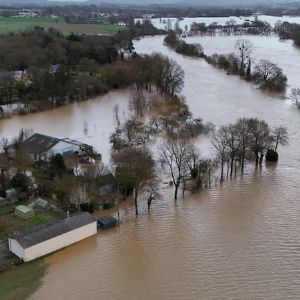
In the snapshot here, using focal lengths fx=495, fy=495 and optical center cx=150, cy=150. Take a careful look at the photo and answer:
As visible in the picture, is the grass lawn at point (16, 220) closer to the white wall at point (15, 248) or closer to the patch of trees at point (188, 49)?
the white wall at point (15, 248)

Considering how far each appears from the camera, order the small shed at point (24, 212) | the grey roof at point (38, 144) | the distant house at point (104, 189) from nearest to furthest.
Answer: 1. the small shed at point (24, 212)
2. the distant house at point (104, 189)
3. the grey roof at point (38, 144)

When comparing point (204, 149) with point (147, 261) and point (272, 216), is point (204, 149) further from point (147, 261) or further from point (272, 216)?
point (147, 261)

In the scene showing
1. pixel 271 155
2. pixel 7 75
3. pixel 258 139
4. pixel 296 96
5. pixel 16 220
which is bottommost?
pixel 16 220

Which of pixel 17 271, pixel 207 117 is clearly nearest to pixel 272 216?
pixel 17 271

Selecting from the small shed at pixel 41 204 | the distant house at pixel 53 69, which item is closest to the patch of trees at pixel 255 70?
the distant house at pixel 53 69

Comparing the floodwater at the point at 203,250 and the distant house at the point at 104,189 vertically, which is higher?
the distant house at the point at 104,189

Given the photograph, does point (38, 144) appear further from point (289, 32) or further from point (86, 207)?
point (289, 32)

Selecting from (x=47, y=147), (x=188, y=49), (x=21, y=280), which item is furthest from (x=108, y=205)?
(x=188, y=49)
